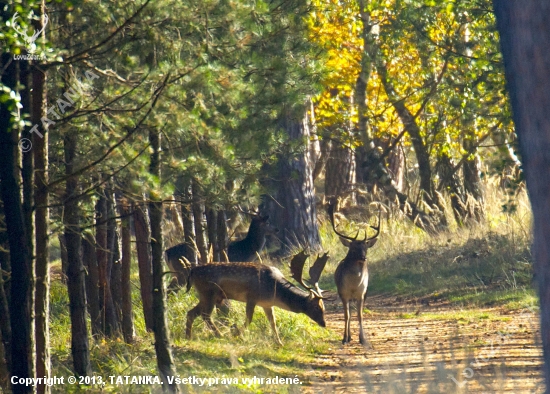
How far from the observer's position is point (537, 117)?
14.4 feet

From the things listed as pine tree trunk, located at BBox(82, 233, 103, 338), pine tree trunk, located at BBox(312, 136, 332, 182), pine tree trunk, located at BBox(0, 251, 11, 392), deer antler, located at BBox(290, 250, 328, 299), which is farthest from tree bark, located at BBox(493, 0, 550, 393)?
pine tree trunk, located at BBox(312, 136, 332, 182)

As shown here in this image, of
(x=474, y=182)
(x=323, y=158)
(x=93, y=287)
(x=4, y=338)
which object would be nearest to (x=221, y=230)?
(x=93, y=287)

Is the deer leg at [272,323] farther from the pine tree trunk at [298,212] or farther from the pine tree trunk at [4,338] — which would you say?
the pine tree trunk at [298,212]

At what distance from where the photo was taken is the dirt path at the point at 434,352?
6.79 m

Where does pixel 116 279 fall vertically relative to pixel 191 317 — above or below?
above

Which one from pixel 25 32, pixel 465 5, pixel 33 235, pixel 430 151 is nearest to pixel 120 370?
pixel 33 235

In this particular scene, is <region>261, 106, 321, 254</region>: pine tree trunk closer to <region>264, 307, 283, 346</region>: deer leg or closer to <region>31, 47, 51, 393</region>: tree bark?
<region>264, 307, 283, 346</region>: deer leg

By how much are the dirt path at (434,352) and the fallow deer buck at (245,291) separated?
808 mm

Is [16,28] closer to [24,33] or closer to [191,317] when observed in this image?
[24,33]

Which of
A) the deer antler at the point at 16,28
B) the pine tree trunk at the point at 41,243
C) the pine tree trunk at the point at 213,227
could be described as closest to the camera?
the deer antler at the point at 16,28

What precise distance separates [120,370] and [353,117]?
15.2 m

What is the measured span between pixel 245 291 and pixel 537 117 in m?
7.78

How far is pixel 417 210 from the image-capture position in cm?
2203

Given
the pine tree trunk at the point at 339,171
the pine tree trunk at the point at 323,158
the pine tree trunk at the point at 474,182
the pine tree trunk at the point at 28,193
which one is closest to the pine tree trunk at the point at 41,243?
the pine tree trunk at the point at 28,193
